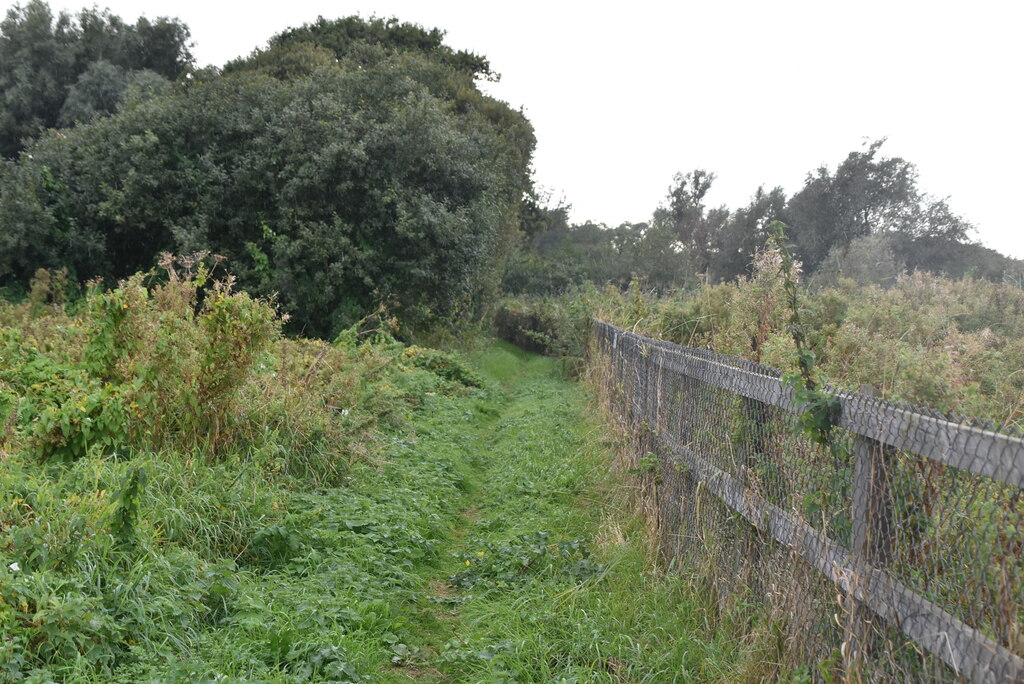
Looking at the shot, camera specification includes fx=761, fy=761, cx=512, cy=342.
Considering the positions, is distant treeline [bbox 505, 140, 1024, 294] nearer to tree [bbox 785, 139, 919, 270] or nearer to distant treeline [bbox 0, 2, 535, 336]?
tree [bbox 785, 139, 919, 270]

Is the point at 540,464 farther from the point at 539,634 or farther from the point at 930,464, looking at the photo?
the point at 930,464

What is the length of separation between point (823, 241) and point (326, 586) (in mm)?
44072

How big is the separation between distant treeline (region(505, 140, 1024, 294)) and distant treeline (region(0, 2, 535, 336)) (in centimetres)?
1662

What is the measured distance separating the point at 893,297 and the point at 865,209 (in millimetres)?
35321

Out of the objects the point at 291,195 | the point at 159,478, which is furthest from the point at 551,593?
the point at 291,195

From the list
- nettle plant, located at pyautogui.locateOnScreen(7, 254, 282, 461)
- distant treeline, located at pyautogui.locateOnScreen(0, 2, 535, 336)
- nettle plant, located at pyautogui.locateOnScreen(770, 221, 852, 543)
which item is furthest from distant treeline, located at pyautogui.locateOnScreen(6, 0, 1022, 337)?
nettle plant, located at pyautogui.locateOnScreen(770, 221, 852, 543)

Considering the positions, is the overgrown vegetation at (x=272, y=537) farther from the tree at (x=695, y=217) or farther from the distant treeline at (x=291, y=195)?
the tree at (x=695, y=217)

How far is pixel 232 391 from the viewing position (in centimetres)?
658

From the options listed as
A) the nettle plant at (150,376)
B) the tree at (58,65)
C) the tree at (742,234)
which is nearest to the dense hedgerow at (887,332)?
the nettle plant at (150,376)

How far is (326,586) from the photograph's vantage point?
4859 mm

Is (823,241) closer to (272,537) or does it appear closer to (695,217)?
(695,217)

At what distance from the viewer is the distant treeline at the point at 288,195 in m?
18.5

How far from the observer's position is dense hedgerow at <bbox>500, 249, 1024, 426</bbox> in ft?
15.1

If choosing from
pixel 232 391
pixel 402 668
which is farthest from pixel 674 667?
pixel 232 391
